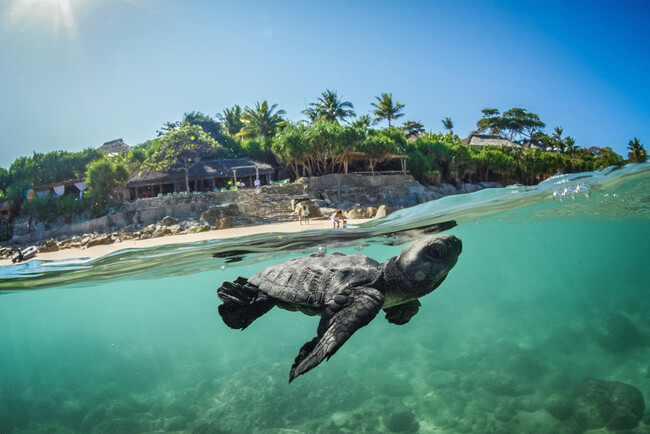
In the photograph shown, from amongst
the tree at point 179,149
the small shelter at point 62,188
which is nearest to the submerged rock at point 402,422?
the tree at point 179,149

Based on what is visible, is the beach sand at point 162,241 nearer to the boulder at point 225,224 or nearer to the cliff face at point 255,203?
the boulder at point 225,224

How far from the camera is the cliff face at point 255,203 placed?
2917 cm

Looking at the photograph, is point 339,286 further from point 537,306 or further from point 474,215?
point 537,306

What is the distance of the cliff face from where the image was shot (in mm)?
29172

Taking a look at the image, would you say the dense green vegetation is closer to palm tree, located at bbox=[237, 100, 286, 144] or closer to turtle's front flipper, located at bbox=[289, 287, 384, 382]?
palm tree, located at bbox=[237, 100, 286, 144]

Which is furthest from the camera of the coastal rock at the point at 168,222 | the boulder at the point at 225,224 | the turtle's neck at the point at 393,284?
the coastal rock at the point at 168,222

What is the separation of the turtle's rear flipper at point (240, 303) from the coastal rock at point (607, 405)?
26.2 feet

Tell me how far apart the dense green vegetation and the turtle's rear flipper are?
30.7 m

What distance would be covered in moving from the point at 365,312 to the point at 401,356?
36.5 feet

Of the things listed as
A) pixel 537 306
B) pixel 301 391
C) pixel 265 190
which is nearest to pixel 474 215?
pixel 301 391

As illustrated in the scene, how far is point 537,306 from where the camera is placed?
2542cm

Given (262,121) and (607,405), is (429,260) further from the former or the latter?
(262,121)

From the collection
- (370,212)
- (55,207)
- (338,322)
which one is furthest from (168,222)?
(338,322)

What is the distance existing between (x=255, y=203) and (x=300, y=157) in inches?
308
